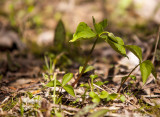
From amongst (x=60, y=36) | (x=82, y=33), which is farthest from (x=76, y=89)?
(x=60, y=36)

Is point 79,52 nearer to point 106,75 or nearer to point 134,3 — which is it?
point 106,75

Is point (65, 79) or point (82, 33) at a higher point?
point (82, 33)

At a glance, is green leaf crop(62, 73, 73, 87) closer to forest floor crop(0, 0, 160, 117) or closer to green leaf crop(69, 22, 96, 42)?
forest floor crop(0, 0, 160, 117)

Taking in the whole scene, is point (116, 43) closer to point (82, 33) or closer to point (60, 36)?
point (82, 33)

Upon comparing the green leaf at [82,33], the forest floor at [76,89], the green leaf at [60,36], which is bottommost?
the forest floor at [76,89]

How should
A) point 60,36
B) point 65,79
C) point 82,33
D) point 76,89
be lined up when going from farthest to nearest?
point 60,36 → point 76,89 → point 65,79 → point 82,33

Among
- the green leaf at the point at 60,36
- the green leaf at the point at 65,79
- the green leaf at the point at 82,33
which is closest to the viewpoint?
the green leaf at the point at 82,33

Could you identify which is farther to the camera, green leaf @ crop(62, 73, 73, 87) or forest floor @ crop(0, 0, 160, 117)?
green leaf @ crop(62, 73, 73, 87)

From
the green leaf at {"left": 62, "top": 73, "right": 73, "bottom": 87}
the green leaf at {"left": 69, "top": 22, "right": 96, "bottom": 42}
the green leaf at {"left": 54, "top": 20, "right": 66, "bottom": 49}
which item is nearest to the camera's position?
the green leaf at {"left": 69, "top": 22, "right": 96, "bottom": 42}

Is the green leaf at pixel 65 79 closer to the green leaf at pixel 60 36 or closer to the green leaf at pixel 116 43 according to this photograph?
the green leaf at pixel 116 43

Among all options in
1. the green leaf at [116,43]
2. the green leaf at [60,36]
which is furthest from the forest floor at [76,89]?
the green leaf at [116,43]

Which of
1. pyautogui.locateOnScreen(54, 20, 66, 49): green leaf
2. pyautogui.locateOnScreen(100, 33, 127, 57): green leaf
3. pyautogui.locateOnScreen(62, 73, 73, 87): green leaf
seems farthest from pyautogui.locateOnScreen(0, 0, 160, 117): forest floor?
pyautogui.locateOnScreen(100, 33, 127, 57): green leaf

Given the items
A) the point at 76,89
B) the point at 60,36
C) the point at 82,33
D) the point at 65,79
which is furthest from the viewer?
the point at 60,36
